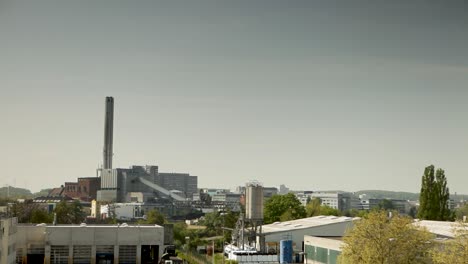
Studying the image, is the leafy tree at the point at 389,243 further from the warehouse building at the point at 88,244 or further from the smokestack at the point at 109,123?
the smokestack at the point at 109,123

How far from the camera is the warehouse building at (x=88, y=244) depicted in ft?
202

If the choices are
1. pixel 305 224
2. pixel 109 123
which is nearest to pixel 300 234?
pixel 305 224

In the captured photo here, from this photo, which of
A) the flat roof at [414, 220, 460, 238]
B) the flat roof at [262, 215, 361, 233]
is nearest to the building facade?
the flat roof at [262, 215, 361, 233]

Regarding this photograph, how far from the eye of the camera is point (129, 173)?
17662cm

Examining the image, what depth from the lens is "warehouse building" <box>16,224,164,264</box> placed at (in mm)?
61438

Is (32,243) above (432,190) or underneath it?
underneath

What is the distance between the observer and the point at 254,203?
64375 millimetres

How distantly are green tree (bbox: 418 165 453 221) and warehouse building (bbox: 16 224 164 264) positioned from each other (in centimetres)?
3409

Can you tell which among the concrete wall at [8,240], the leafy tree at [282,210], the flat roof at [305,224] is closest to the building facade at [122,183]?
the leafy tree at [282,210]

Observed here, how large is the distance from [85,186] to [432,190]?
117 metres

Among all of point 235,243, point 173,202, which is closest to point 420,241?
point 235,243

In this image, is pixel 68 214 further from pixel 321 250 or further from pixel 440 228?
pixel 440 228

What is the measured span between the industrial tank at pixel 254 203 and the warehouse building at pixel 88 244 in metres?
9.62

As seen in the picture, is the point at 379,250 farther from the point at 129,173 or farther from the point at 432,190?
the point at 129,173
